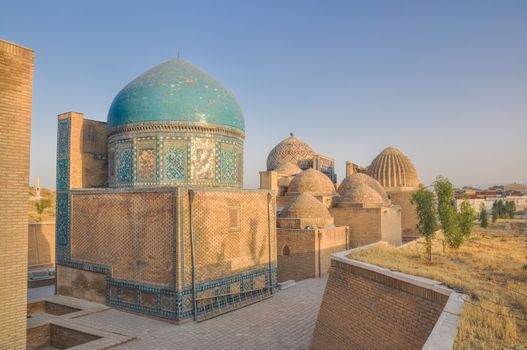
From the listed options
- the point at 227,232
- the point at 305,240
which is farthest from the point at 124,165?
the point at 305,240

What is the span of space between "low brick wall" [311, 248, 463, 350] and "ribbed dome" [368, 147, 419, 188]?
64.6 feet

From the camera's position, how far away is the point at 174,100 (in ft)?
32.8

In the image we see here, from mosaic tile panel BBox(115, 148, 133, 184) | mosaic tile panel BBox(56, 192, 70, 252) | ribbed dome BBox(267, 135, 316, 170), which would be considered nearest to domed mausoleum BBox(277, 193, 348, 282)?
mosaic tile panel BBox(115, 148, 133, 184)

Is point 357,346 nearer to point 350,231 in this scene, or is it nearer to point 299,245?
point 299,245

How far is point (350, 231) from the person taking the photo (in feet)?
54.8

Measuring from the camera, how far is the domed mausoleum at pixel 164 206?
823cm

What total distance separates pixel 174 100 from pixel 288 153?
14.9 meters

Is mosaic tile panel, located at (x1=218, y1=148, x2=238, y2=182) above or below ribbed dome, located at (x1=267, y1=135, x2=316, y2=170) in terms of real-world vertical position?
below

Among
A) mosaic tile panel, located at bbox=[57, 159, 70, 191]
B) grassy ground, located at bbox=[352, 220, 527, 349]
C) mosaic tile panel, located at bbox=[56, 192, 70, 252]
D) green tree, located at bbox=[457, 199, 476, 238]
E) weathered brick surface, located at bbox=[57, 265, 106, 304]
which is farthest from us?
green tree, located at bbox=[457, 199, 476, 238]

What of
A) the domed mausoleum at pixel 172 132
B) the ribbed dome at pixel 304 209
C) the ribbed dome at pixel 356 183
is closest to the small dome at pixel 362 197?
the ribbed dome at pixel 356 183

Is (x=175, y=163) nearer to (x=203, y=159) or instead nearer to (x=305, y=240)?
(x=203, y=159)

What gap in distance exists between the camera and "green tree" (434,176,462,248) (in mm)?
10148

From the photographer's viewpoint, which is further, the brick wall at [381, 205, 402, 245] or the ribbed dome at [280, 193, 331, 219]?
the brick wall at [381, 205, 402, 245]

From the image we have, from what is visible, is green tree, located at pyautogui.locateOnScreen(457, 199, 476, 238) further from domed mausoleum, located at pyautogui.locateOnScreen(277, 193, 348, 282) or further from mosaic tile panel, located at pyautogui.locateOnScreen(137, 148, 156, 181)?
mosaic tile panel, located at pyautogui.locateOnScreen(137, 148, 156, 181)
